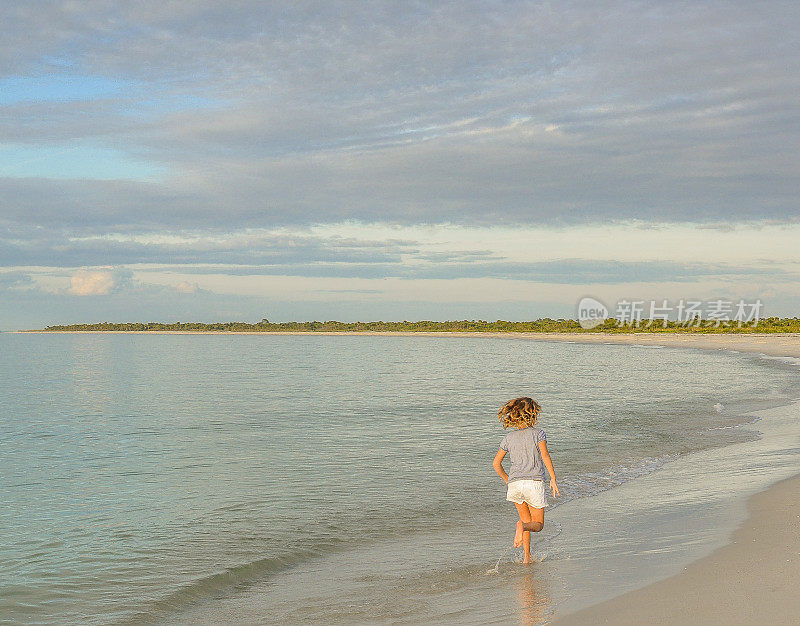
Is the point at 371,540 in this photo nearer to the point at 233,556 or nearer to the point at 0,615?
the point at 233,556

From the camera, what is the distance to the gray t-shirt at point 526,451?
9312mm

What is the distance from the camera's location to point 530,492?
9.40 meters

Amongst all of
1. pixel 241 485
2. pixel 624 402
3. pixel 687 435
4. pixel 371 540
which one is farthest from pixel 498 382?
pixel 371 540

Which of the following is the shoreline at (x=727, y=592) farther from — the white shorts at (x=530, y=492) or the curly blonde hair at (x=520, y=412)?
the curly blonde hair at (x=520, y=412)

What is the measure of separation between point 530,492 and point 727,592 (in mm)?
2598

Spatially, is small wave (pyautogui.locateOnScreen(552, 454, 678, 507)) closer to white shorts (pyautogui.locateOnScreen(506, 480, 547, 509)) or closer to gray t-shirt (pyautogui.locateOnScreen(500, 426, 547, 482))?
white shorts (pyautogui.locateOnScreen(506, 480, 547, 509))

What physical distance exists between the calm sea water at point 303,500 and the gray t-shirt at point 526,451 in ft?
4.07

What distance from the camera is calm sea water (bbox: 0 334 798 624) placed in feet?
30.5

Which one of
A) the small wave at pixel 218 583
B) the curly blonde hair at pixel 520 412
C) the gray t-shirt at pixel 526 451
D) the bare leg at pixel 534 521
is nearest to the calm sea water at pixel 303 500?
the small wave at pixel 218 583

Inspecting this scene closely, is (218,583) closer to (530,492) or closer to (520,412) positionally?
(530,492)

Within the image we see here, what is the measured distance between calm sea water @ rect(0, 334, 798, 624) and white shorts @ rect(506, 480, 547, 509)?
0.88 metres

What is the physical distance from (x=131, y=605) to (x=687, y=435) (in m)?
19.3

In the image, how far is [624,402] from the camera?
35.9m

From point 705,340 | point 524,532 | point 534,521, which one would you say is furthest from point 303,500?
point 705,340
